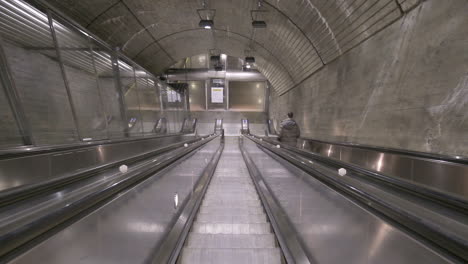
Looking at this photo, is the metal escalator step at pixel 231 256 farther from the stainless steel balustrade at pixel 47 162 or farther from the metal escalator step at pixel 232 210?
the stainless steel balustrade at pixel 47 162

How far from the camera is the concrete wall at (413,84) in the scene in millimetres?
3121

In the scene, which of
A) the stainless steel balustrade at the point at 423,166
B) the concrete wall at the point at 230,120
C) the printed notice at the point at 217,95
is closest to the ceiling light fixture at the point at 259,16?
the stainless steel balustrade at the point at 423,166

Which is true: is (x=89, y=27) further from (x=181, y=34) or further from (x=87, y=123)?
(x=87, y=123)

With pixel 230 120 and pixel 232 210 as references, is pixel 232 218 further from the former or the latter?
pixel 230 120

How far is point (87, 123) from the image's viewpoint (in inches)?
190

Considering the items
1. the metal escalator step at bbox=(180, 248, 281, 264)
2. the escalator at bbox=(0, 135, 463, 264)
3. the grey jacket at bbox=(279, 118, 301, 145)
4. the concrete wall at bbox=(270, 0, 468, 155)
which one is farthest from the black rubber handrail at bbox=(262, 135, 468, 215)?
the grey jacket at bbox=(279, 118, 301, 145)

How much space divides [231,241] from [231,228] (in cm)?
31

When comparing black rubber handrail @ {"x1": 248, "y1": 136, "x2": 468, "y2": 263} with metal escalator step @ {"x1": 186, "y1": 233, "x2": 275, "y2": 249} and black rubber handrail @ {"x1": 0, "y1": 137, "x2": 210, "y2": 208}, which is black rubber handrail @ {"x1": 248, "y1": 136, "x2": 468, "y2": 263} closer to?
metal escalator step @ {"x1": 186, "y1": 233, "x2": 275, "y2": 249}

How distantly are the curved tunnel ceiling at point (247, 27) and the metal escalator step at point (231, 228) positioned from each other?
198 inches

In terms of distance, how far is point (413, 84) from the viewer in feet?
12.6

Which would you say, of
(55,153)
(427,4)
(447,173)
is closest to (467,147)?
(447,173)

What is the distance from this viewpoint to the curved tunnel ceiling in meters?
5.42

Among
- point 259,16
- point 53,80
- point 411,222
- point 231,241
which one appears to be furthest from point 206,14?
point 411,222

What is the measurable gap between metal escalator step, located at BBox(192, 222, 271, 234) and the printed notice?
18.6m
